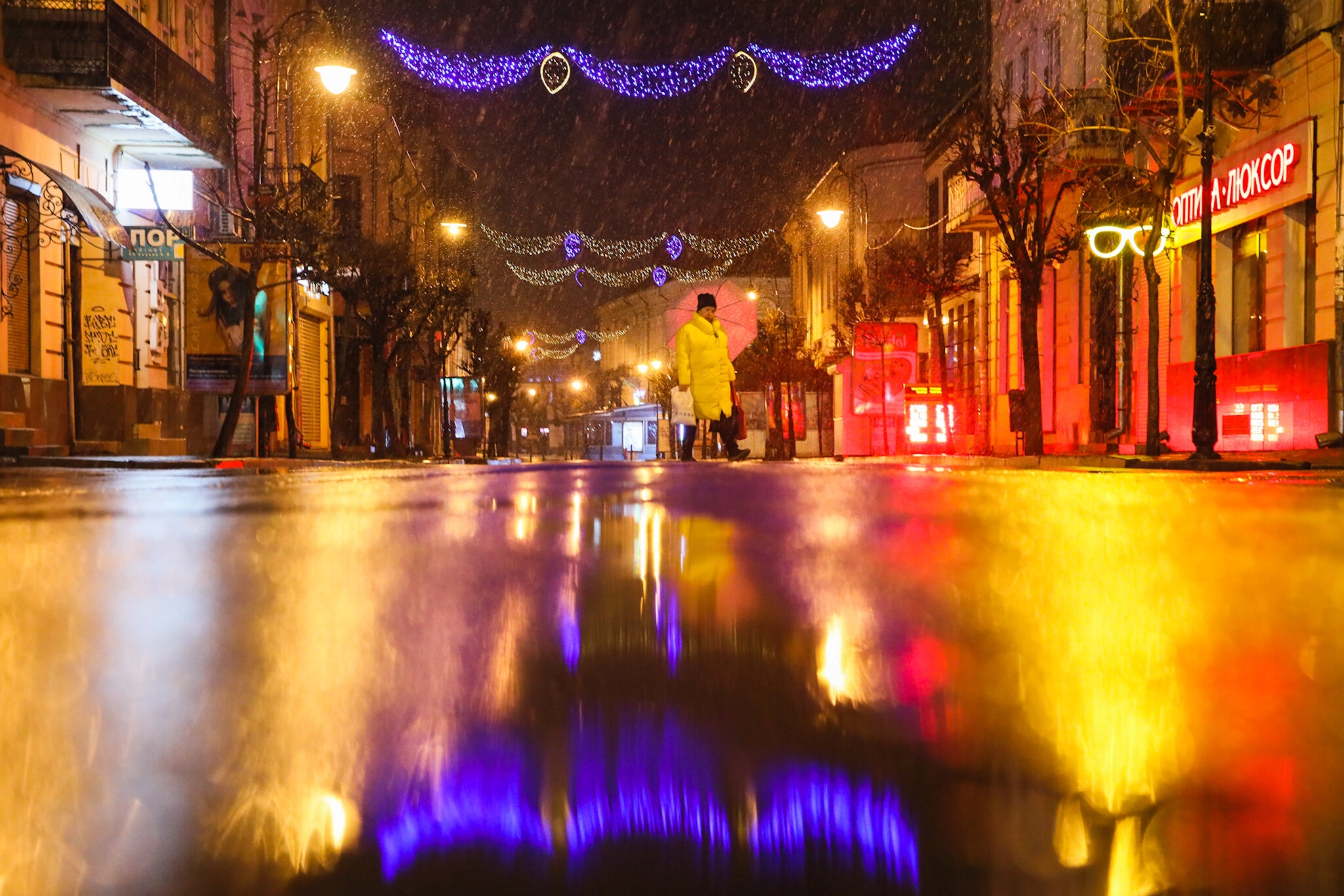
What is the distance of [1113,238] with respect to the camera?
23109mm

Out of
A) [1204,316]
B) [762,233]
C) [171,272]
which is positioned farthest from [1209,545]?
[762,233]

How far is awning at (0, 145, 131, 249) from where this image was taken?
20891 millimetres

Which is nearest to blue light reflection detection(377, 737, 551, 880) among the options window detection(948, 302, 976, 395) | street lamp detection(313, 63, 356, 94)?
street lamp detection(313, 63, 356, 94)

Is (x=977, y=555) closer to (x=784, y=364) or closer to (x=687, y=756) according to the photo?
(x=687, y=756)

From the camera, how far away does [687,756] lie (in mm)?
1343

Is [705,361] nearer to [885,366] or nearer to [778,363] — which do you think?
[885,366]

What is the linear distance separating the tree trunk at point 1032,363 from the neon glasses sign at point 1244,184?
9.51 feet

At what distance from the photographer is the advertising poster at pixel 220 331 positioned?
83.2ft

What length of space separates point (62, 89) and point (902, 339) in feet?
72.1

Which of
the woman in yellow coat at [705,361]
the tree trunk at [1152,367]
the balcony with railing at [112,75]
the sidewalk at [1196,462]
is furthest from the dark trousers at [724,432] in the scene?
the balcony with railing at [112,75]

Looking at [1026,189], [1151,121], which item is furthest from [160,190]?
[1151,121]

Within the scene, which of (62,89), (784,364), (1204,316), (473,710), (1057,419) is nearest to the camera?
(473,710)

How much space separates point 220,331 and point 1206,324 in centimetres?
1833

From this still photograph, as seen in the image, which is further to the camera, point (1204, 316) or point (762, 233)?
point (762, 233)
